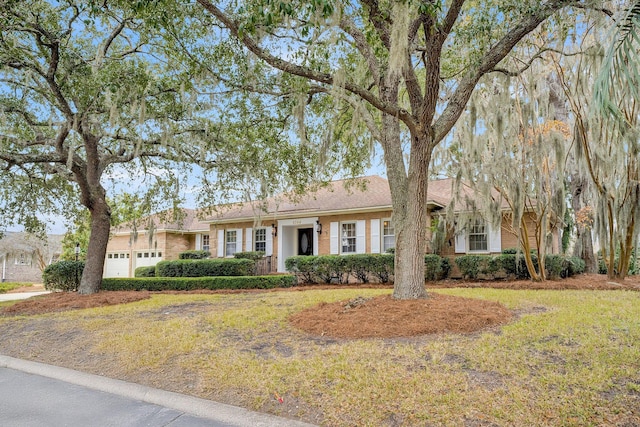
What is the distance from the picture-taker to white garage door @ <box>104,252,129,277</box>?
2579 cm

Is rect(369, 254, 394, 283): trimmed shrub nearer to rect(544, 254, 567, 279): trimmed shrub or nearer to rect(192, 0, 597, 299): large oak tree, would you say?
rect(544, 254, 567, 279): trimmed shrub

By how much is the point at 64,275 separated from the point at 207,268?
5010 millimetres

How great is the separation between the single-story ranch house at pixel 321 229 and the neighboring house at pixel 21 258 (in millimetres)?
11738

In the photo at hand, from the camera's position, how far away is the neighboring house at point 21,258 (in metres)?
28.8

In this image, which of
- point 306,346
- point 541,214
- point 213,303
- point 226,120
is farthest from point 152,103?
point 541,214

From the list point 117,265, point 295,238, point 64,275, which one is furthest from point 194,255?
point 117,265

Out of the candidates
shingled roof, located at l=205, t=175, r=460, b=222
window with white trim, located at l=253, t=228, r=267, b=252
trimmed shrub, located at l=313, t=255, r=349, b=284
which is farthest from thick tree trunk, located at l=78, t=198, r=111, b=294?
window with white trim, located at l=253, t=228, r=267, b=252

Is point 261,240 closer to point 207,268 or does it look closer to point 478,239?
point 207,268

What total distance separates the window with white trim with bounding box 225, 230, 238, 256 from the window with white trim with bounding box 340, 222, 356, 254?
19.4ft

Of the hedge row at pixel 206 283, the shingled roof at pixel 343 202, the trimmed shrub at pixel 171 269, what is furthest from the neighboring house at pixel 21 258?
the hedge row at pixel 206 283

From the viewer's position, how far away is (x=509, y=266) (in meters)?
13.4

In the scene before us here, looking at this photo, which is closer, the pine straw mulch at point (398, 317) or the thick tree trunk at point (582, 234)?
the pine straw mulch at point (398, 317)

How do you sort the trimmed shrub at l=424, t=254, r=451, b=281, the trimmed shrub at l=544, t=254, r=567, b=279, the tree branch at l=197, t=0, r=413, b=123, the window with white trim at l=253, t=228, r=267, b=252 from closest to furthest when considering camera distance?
the tree branch at l=197, t=0, r=413, b=123, the trimmed shrub at l=544, t=254, r=567, b=279, the trimmed shrub at l=424, t=254, r=451, b=281, the window with white trim at l=253, t=228, r=267, b=252

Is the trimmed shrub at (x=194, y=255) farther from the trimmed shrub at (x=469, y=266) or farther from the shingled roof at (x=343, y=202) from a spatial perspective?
the trimmed shrub at (x=469, y=266)
